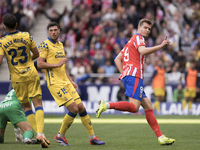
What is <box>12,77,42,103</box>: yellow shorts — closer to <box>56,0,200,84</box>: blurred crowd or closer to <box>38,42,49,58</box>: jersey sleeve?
<box>38,42,49,58</box>: jersey sleeve

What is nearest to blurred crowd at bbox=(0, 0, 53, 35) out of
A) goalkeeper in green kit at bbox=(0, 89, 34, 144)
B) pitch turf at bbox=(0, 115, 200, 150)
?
pitch turf at bbox=(0, 115, 200, 150)

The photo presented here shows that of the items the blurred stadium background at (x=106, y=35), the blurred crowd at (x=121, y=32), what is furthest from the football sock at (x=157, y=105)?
the blurred crowd at (x=121, y=32)

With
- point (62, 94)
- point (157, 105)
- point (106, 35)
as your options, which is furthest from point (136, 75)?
point (106, 35)

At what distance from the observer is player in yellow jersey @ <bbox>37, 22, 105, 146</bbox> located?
7.07m

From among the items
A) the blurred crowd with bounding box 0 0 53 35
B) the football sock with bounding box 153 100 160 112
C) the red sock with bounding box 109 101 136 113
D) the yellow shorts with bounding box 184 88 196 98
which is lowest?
the football sock with bounding box 153 100 160 112

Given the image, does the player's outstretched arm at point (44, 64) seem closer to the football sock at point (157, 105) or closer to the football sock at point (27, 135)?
the football sock at point (27, 135)

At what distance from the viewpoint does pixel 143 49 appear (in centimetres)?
647

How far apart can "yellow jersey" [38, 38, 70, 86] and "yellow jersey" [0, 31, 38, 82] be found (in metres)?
0.36

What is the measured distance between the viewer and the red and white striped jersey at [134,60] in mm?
6770

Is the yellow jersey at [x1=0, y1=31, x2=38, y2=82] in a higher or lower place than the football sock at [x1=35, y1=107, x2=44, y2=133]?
higher

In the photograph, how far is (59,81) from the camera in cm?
717

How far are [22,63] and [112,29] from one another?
469 inches

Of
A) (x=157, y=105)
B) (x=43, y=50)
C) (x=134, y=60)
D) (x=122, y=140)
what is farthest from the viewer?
(x=157, y=105)

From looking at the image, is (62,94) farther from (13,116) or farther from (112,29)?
(112,29)
